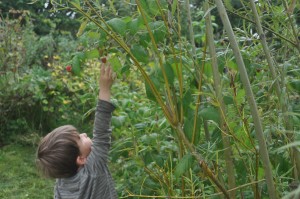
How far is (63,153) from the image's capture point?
6.92 feet

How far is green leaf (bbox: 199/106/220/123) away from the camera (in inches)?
63.9

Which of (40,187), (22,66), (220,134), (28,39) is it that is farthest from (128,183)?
(28,39)

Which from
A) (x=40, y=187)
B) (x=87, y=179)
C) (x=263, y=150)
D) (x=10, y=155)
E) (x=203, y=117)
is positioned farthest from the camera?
(x=10, y=155)

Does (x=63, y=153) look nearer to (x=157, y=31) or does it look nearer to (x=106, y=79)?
(x=106, y=79)

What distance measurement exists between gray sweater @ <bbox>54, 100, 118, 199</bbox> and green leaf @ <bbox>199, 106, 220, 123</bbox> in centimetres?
55

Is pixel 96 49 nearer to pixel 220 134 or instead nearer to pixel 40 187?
pixel 220 134

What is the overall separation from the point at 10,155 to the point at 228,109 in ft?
12.9

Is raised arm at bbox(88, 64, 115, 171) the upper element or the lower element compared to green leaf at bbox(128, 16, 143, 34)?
lower

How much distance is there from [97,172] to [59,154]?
0.58 feet

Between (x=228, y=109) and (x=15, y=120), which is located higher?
(x=228, y=109)

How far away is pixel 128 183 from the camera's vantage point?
8.12 ft

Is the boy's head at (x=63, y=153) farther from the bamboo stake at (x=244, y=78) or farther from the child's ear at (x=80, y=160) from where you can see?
the bamboo stake at (x=244, y=78)

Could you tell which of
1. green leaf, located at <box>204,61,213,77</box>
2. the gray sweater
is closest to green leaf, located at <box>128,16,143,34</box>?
green leaf, located at <box>204,61,213,77</box>

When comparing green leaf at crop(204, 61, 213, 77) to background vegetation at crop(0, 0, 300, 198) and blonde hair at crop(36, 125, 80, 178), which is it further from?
blonde hair at crop(36, 125, 80, 178)
